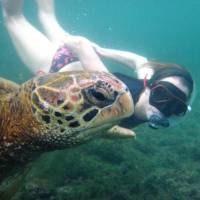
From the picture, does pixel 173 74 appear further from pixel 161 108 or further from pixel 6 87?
pixel 6 87

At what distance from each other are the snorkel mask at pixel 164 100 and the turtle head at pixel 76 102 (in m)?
1.81

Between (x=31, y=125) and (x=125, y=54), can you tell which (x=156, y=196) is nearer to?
(x=125, y=54)

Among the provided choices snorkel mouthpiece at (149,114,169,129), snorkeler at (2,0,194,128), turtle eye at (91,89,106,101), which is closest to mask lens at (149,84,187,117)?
snorkeler at (2,0,194,128)

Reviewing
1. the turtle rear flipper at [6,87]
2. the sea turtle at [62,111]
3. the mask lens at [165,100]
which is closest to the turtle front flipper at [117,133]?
the mask lens at [165,100]

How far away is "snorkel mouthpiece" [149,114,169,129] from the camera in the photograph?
3.58 m

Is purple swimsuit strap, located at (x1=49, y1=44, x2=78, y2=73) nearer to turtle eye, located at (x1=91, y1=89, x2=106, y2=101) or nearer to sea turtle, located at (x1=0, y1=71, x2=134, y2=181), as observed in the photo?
sea turtle, located at (x1=0, y1=71, x2=134, y2=181)

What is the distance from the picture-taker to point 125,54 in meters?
4.95

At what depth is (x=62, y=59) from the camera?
503cm

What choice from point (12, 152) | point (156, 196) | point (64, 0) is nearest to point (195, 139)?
point (156, 196)

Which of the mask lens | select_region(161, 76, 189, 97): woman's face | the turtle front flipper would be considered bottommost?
the turtle front flipper

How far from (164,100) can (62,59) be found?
207cm

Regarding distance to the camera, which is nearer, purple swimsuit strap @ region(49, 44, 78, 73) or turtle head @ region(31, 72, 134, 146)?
turtle head @ region(31, 72, 134, 146)

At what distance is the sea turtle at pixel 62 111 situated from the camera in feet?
5.85

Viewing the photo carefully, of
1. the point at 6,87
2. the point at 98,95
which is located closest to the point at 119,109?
the point at 98,95
